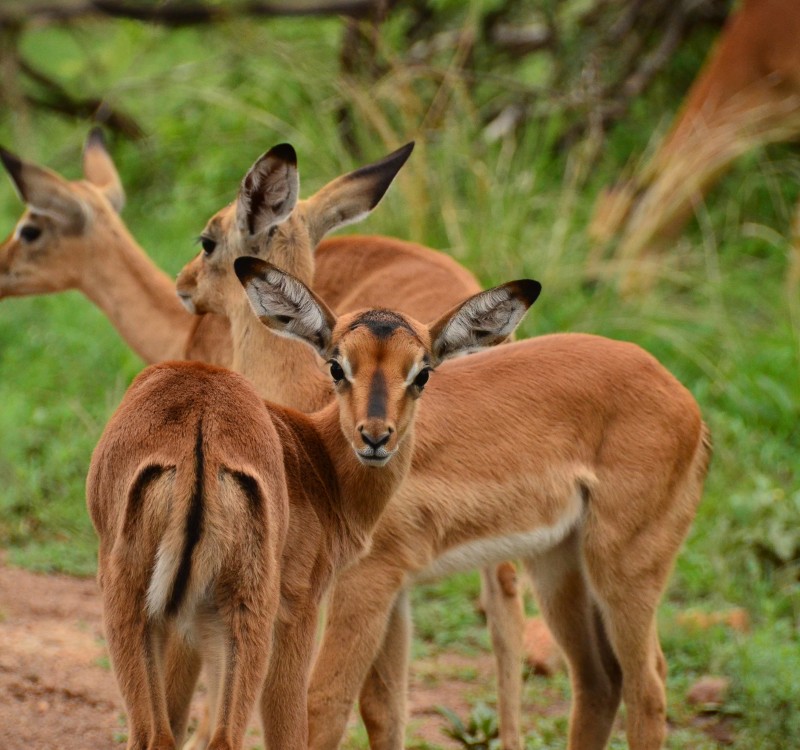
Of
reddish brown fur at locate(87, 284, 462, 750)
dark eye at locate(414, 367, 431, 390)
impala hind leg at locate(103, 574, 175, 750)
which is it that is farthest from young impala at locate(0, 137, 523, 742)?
impala hind leg at locate(103, 574, 175, 750)

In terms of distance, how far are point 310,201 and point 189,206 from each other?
4.60 meters

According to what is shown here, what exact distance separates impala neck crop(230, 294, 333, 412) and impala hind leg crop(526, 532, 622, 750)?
971mm

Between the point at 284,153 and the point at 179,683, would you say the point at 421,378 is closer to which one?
the point at 179,683

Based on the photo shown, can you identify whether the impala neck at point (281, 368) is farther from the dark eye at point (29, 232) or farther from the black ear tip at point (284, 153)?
the dark eye at point (29, 232)

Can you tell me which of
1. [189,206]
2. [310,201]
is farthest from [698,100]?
[310,201]

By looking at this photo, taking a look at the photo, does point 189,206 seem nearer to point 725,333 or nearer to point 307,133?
point 307,133

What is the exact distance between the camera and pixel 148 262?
623 centimetres

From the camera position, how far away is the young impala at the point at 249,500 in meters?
3.28

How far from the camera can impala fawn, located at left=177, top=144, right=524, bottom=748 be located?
4812 millimetres

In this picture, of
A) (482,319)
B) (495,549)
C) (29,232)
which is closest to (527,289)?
(482,319)

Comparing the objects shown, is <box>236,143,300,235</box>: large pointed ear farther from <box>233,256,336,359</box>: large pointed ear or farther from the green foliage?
the green foliage

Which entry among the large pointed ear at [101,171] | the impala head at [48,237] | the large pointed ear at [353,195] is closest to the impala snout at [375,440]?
the large pointed ear at [353,195]

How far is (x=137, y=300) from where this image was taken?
6109mm

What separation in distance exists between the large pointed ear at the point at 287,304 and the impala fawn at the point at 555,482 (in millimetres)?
653
